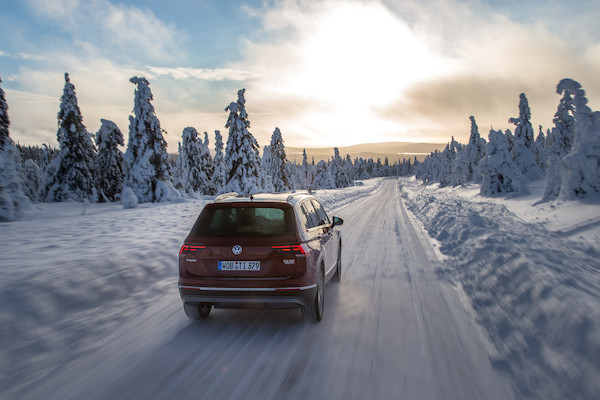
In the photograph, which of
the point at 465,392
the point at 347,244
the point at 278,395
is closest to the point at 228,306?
the point at 278,395

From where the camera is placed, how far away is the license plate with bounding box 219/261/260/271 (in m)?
4.43

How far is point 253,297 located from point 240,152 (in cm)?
3380

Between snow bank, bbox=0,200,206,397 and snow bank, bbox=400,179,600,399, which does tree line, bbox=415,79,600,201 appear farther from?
snow bank, bbox=0,200,206,397

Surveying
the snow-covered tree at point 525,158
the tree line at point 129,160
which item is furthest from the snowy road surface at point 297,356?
the snow-covered tree at point 525,158

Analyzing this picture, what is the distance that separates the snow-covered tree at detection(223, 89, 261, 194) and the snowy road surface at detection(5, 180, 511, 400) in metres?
31.4

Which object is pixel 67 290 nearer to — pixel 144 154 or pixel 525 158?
pixel 144 154

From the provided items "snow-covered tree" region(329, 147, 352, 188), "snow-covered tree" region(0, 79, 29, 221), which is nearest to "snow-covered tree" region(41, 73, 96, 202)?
"snow-covered tree" region(0, 79, 29, 221)

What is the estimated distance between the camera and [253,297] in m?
4.38

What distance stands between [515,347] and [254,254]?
3.23 m

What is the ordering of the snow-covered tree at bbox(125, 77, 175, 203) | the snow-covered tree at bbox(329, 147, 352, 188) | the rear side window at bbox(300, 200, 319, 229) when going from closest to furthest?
1. the rear side window at bbox(300, 200, 319, 229)
2. the snow-covered tree at bbox(125, 77, 175, 203)
3. the snow-covered tree at bbox(329, 147, 352, 188)

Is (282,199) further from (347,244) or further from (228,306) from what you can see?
(347,244)

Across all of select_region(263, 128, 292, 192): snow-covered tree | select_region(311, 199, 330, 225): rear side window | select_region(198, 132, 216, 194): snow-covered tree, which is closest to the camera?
select_region(311, 199, 330, 225): rear side window

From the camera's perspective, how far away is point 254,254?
442 centimetres

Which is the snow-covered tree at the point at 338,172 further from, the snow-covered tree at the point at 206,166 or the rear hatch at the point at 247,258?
the rear hatch at the point at 247,258
